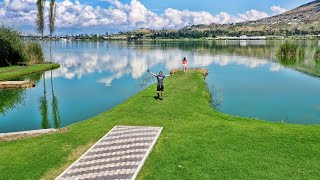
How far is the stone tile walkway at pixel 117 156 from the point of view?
45.1 feet

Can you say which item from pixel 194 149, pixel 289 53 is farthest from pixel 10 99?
pixel 289 53

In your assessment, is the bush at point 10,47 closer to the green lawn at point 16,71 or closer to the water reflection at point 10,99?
the green lawn at point 16,71

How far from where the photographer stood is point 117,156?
51.4 feet

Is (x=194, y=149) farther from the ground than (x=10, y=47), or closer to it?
closer to it

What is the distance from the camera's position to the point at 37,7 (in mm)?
72125

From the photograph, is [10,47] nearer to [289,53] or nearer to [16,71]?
[16,71]

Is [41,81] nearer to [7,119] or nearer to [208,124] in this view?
[7,119]

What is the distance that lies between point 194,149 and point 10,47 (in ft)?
184

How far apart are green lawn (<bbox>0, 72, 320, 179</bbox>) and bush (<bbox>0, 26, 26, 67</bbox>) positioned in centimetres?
4541

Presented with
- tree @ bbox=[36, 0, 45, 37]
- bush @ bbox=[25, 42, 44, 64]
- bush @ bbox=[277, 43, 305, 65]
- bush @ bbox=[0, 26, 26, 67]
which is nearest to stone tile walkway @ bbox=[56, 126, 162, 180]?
bush @ bbox=[0, 26, 26, 67]

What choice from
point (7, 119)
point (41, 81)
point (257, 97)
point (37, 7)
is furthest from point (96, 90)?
point (37, 7)

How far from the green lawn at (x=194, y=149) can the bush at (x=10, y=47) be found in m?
45.4

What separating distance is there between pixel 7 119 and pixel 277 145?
22119 millimetres

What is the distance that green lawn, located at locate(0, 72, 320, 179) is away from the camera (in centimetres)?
1395
